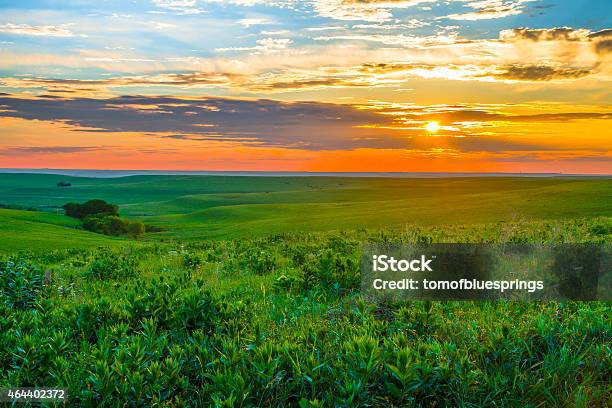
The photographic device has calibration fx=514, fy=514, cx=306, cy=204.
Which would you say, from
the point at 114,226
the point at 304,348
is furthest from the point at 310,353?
the point at 114,226

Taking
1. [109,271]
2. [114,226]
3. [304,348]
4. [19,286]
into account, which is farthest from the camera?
[114,226]

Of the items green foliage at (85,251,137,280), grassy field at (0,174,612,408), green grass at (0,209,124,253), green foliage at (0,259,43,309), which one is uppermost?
grassy field at (0,174,612,408)

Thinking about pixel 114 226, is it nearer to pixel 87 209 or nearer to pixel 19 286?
pixel 87 209

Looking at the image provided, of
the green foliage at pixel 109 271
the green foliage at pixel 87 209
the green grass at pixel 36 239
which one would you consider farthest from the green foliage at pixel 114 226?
the green foliage at pixel 109 271

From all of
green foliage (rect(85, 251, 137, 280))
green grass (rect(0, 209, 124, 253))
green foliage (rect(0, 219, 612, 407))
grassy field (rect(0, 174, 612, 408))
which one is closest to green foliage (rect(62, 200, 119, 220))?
green grass (rect(0, 209, 124, 253))

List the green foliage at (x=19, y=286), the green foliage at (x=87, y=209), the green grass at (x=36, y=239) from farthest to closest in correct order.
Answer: the green foliage at (x=87, y=209) → the green grass at (x=36, y=239) → the green foliage at (x=19, y=286)

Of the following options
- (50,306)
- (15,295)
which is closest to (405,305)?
(50,306)

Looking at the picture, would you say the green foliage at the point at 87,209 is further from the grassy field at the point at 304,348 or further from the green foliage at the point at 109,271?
the grassy field at the point at 304,348

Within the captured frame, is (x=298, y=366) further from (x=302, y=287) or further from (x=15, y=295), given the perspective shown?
(x=15, y=295)

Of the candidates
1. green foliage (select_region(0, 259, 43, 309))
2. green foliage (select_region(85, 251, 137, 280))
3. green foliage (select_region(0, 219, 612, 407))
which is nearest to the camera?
green foliage (select_region(0, 219, 612, 407))

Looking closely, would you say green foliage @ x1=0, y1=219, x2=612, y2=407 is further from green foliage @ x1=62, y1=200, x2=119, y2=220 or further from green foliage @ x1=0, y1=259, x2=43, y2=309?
green foliage @ x1=62, y1=200, x2=119, y2=220

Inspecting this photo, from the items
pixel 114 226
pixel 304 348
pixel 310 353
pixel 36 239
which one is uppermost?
pixel 310 353

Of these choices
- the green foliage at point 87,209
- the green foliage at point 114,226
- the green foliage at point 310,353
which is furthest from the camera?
the green foliage at point 87,209

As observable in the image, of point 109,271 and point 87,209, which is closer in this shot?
point 109,271
